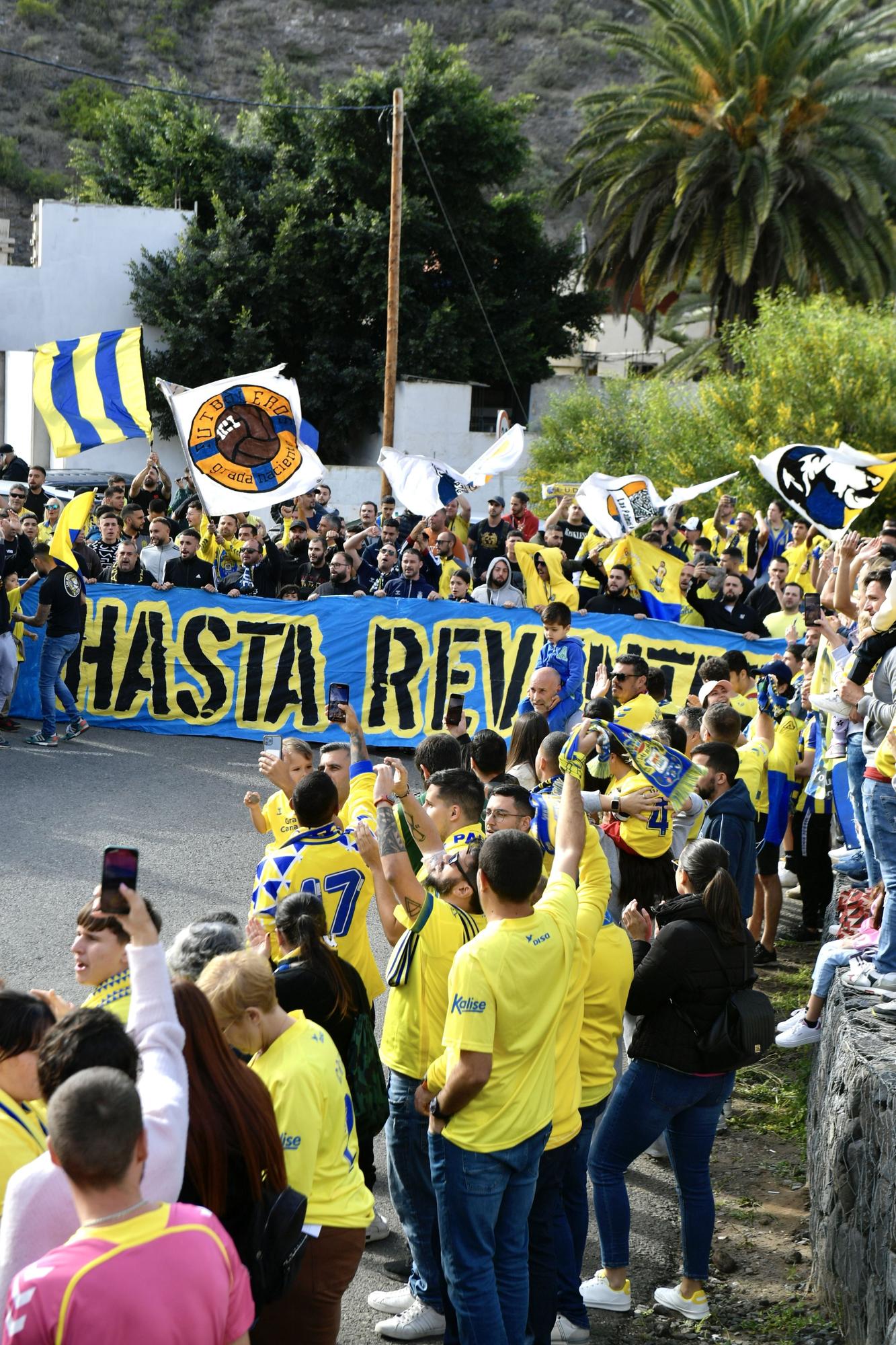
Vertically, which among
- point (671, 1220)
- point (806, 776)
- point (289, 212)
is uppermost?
point (289, 212)

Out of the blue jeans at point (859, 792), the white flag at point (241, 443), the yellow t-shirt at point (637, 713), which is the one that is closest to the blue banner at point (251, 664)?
the white flag at point (241, 443)

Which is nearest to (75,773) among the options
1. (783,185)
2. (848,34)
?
(783,185)

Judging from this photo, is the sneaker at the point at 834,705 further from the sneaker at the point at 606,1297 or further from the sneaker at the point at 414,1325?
the sneaker at the point at 414,1325

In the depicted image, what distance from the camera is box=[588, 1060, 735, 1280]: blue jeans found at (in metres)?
5.20

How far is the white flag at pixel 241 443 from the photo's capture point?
1357 cm

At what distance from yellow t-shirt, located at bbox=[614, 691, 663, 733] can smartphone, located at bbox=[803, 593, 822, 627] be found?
3153mm

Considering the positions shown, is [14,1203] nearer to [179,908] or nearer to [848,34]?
[179,908]

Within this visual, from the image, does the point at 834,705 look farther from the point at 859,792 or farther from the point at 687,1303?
the point at 687,1303

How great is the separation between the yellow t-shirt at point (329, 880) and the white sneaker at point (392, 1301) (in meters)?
1.11

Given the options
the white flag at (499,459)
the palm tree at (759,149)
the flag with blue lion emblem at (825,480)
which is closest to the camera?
the flag with blue lion emblem at (825,480)

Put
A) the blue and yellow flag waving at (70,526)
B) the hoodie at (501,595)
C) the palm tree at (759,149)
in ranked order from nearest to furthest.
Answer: the blue and yellow flag waving at (70,526)
the hoodie at (501,595)
the palm tree at (759,149)

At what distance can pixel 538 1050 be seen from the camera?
169 inches

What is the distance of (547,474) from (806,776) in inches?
788

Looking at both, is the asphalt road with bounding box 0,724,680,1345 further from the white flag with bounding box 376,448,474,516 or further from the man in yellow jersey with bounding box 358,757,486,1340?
the white flag with bounding box 376,448,474,516
